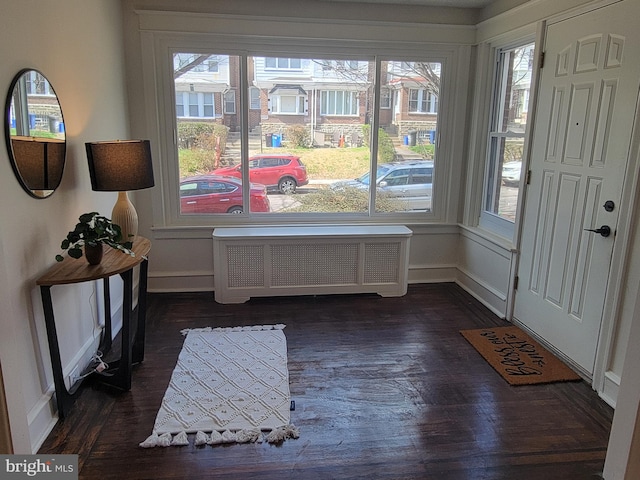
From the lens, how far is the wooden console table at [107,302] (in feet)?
7.12

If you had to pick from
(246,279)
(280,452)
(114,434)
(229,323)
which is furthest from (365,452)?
(246,279)

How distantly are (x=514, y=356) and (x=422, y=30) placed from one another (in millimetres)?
2751

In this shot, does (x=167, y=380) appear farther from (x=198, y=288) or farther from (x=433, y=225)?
(x=433, y=225)

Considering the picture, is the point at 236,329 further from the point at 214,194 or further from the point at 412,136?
the point at 412,136

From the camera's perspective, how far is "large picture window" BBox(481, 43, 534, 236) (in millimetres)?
3488

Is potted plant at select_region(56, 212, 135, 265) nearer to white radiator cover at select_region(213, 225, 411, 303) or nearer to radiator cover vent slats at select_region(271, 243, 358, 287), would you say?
white radiator cover at select_region(213, 225, 411, 303)

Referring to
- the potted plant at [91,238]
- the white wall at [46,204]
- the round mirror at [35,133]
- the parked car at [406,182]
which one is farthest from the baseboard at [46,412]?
the parked car at [406,182]

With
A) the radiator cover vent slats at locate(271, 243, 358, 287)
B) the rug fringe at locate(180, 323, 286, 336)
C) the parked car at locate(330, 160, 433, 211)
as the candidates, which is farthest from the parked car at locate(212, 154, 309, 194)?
the rug fringe at locate(180, 323, 286, 336)

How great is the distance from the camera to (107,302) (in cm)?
297

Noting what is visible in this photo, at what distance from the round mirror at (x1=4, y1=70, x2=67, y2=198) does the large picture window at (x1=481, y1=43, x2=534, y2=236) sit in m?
3.05

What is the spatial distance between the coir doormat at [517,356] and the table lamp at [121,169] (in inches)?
95.6

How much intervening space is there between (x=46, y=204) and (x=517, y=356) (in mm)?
2947

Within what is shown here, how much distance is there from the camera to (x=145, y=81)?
3.71 metres

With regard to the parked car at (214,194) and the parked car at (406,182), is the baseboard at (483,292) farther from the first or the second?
the parked car at (214,194)
